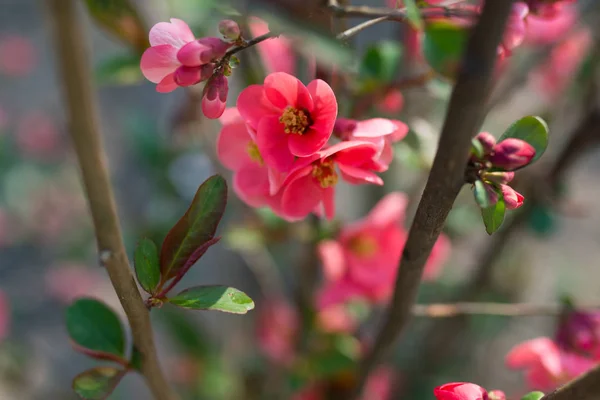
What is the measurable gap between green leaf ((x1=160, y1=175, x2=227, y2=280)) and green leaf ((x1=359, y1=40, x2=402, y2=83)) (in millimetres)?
304

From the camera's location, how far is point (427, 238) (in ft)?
1.34


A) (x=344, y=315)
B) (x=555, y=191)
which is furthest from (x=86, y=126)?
(x=555, y=191)

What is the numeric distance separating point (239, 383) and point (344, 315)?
11.3 inches

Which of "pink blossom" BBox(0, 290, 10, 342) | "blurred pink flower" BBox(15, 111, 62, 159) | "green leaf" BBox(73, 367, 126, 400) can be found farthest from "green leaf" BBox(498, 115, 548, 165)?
"blurred pink flower" BBox(15, 111, 62, 159)

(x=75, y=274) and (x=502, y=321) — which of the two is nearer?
(x=502, y=321)

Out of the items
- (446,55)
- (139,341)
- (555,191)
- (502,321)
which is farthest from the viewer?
(502,321)

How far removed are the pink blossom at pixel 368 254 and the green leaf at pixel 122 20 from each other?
0.36 meters

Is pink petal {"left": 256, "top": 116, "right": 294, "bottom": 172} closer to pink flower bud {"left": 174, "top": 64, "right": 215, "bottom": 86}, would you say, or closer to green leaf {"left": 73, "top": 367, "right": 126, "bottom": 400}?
pink flower bud {"left": 174, "top": 64, "right": 215, "bottom": 86}

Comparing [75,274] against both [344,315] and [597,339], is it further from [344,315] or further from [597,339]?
[597,339]

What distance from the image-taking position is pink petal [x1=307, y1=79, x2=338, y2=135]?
41 cm

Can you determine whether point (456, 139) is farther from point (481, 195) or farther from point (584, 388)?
point (584, 388)

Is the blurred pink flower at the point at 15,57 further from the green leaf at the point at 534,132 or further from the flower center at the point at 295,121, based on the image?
the green leaf at the point at 534,132

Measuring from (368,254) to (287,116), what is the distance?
1.28ft

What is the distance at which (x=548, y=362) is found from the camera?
54cm
